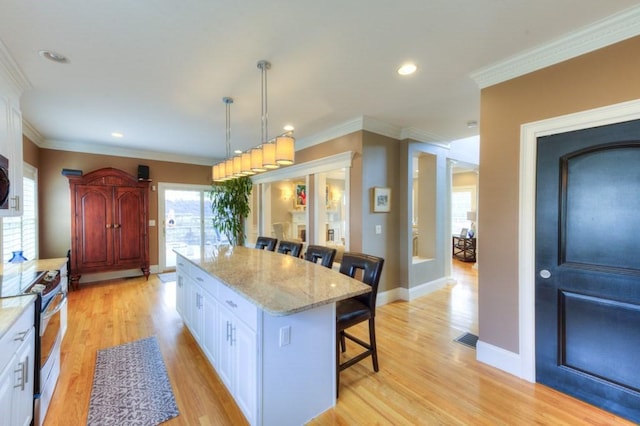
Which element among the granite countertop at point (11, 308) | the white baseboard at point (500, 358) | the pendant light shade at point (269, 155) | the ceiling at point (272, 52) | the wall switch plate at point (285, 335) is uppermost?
the ceiling at point (272, 52)

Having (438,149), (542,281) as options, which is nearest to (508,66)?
(542,281)

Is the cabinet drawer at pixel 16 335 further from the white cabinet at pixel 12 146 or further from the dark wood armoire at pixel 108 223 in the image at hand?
the dark wood armoire at pixel 108 223

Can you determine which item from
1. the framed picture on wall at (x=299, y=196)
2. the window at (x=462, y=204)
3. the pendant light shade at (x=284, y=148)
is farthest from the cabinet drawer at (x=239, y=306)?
the window at (x=462, y=204)

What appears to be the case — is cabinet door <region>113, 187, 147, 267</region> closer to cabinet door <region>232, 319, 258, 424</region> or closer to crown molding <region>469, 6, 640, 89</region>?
cabinet door <region>232, 319, 258, 424</region>

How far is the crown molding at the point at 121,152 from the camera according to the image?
4.89 m

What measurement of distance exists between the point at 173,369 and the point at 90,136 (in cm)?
439

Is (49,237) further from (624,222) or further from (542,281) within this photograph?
(624,222)

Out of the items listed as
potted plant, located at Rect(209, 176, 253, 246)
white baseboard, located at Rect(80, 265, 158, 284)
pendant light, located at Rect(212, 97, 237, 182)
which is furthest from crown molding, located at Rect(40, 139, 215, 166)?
pendant light, located at Rect(212, 97, 237, 182)

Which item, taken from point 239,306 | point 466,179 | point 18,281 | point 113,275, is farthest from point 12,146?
point 466,179

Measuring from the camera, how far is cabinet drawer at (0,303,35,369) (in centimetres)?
128

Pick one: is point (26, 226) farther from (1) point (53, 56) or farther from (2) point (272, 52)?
(2) point (272, 52)

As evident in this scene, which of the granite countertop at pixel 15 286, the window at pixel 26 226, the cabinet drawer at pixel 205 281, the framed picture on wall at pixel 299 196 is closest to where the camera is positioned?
the granite countertop at pixel 15 286

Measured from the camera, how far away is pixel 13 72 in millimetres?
2346

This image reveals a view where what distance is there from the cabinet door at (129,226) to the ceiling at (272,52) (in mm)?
1703
